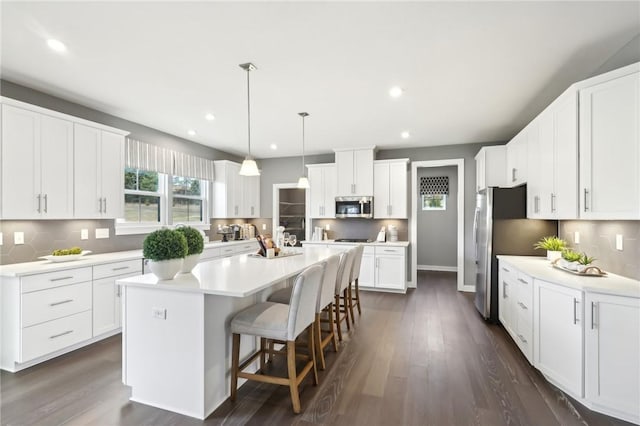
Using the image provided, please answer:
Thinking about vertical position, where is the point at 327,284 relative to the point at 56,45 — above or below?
below

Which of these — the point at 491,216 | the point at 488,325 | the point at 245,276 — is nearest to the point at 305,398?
the point at 245,276

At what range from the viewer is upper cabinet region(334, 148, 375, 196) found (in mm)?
5543

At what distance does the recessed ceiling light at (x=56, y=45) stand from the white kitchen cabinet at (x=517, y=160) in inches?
179

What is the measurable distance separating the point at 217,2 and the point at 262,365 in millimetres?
2742

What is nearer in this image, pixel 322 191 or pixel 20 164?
pixel 20 164

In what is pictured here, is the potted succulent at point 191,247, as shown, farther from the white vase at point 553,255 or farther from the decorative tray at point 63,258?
the white vase at point 553,255

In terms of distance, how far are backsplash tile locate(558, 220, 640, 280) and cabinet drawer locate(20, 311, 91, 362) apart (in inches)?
193

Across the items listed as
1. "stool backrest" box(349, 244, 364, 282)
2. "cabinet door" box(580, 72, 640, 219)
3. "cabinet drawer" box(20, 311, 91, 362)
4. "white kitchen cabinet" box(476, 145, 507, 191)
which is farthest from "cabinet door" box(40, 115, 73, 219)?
"white kitchen cabinet" box(476, 145, 507, 191)

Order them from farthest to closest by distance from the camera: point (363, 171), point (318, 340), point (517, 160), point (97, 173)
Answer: point (363, 171), point (517, 160), point (97, 173), point (318, 340)

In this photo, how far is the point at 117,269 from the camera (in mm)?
3381

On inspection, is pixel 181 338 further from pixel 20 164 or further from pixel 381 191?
pixel 381 191

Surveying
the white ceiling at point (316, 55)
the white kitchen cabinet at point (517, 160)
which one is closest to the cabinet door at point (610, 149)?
the white ceiling at point (316, 55)

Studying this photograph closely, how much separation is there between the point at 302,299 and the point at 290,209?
4.78 meters

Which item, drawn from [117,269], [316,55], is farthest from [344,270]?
[117,269]
